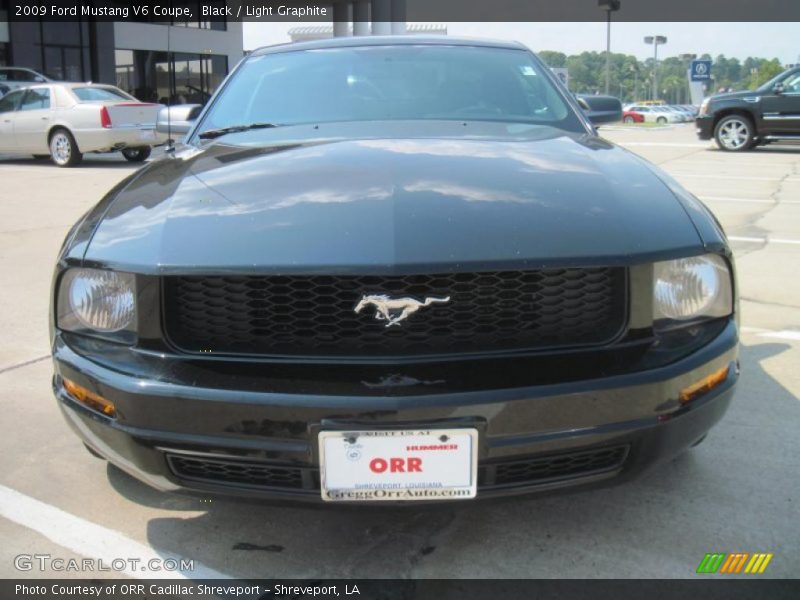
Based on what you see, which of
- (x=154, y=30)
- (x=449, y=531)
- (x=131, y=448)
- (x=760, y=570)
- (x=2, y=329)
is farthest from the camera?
(x=154, y=30)

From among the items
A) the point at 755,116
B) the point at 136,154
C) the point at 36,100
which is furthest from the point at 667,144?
the point at 36,100

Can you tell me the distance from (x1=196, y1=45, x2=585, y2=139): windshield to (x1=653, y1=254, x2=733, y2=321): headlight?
1.13 meters

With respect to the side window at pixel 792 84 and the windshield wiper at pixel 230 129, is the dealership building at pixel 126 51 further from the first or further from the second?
the windshield wiper at pixel 230 129

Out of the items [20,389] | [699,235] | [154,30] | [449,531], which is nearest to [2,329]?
[20,389]

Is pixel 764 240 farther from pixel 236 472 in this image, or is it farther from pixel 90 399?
pixel 90 399

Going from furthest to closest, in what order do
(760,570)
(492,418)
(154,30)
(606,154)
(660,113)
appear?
(660,113)
(154,30)
(606,154)
(760,570)
(492,418)

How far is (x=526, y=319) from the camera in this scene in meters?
1.87

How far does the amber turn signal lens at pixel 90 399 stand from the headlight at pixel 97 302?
145 mm

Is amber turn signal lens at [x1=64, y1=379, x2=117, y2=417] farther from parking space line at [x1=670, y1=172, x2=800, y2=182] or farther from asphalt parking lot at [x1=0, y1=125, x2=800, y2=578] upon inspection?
parking space line at [x1=670, y1=172, x2=800, y2=182]

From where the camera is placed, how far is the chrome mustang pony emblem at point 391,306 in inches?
70.2

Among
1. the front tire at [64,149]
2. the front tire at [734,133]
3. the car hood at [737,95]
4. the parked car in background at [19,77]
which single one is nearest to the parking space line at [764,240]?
the car hood at [737,95]

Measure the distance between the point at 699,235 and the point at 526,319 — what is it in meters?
0.51

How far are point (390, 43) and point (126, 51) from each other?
29658 millimetres

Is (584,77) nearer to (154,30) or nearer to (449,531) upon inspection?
(154,30)
